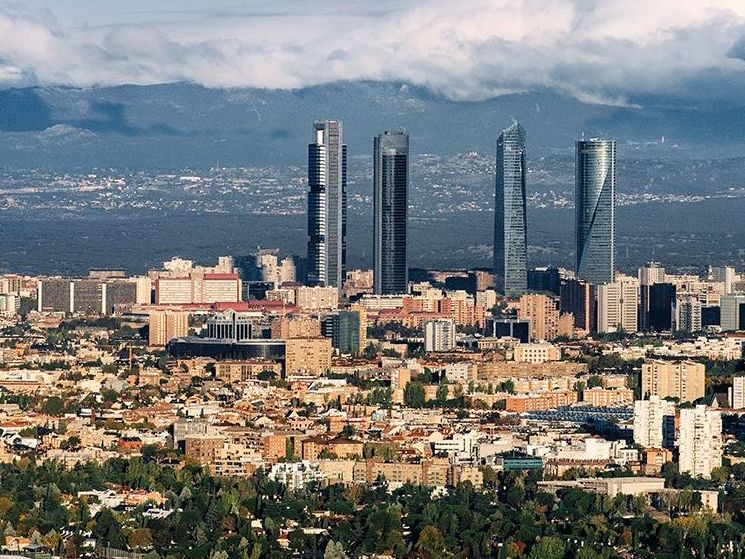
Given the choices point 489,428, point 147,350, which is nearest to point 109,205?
point 147,350

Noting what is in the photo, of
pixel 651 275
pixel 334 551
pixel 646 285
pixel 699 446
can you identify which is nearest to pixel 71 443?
pixel 699 446

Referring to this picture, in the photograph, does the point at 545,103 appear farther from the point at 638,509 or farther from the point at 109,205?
the point at 638,509

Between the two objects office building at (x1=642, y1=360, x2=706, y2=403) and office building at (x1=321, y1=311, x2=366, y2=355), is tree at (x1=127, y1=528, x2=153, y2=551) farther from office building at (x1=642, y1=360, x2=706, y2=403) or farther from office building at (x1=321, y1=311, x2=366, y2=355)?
office building at (x1=321, y1=311, x2=366, y2=355)

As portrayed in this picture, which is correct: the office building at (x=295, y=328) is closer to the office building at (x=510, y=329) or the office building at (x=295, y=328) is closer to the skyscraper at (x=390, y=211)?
the office building at (x=510, y=329)

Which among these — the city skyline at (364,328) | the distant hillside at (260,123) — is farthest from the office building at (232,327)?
the distant hillside at (260,123)

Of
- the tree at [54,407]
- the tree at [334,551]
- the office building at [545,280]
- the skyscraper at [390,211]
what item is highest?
the skyscraper at [390,211]

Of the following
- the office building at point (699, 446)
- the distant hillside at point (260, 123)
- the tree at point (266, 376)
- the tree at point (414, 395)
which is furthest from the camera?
the distant hillside at point (260, 123)
